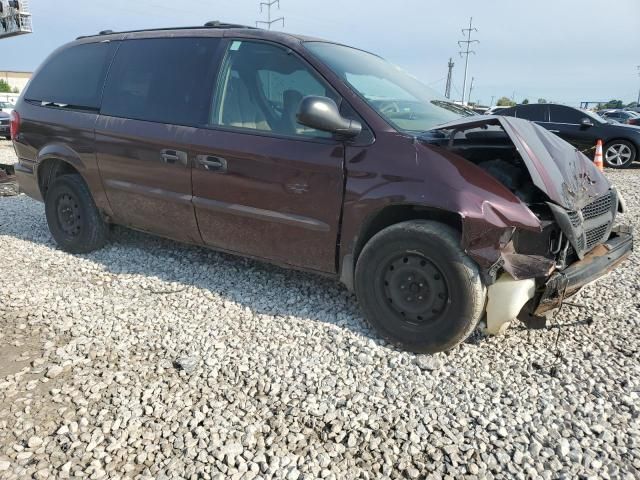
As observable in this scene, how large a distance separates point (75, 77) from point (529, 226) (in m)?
4.12

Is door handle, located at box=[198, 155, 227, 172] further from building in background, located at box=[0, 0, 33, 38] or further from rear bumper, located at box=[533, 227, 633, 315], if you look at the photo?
building in background, located at box=[0, 0, 33, 38]

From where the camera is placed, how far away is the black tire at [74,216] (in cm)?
460

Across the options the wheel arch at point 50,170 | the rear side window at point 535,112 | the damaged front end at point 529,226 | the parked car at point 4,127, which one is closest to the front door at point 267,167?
the damaged front end at point 529,226

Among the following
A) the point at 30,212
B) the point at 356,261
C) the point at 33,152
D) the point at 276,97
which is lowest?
the point at 30,212

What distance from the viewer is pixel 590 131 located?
11391 millimetres

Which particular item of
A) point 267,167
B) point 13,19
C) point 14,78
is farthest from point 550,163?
point 14,78

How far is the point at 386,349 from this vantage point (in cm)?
302

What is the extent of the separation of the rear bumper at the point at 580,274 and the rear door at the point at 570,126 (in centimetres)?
930

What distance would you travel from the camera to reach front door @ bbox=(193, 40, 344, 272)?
3.20m

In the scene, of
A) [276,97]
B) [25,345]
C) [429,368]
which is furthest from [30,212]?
[429,368]

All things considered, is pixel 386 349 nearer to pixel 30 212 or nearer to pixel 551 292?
pixel 551 292

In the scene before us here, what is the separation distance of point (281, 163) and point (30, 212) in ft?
15.5

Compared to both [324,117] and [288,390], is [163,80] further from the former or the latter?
[288,390]

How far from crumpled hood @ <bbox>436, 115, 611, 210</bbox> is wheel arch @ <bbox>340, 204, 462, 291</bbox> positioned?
1.59 feet
